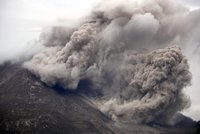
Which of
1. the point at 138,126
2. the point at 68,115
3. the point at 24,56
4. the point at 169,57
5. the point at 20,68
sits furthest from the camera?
the point at 24,56

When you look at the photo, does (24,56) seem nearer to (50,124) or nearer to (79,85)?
(79,85)

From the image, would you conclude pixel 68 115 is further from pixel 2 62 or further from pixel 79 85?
pixel 2 62

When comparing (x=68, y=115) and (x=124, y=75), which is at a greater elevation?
(x=124, y=75)

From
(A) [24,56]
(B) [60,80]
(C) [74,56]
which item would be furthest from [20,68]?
(C) [74,56]

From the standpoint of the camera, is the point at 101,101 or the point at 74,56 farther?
the point at 101,101

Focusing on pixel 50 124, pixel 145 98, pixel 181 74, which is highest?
pixel 181 74

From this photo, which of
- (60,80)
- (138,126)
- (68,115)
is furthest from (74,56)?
(138,126)

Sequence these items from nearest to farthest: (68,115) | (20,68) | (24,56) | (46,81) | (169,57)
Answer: (169,57), (68,115), (46,81), (20,68), (24,56)
